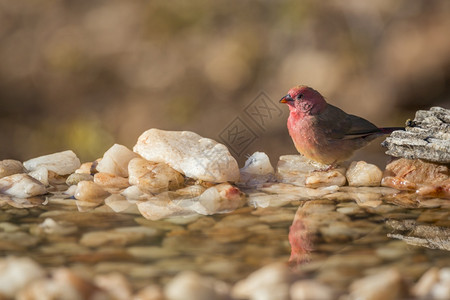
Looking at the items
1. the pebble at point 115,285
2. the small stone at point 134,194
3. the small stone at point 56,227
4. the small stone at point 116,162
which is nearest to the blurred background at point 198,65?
the small stone at point 116,162

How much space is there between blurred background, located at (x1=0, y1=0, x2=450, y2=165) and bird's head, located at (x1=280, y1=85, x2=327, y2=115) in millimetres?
1106

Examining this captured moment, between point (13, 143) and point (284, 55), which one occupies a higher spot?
point (284, 55)

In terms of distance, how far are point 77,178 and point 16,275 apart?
0.89 metres

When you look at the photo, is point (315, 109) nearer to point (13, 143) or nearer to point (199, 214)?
point (199, 214)

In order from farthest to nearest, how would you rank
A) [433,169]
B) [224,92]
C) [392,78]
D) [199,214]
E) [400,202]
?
[224,92] < [392,78] < [433,169] < [400,202] < [199,214]

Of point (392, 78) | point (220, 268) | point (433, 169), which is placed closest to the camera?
point (220, 268)

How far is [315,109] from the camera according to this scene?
1930 mm

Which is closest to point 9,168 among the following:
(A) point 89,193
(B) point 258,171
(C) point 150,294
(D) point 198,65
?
(A) point 89,193

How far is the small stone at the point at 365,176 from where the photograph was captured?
1807mm

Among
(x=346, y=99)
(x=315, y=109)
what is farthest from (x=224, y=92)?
(x=315, y=109)

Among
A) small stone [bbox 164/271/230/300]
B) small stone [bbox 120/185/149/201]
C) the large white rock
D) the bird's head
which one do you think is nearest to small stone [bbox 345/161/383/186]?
the bird's head

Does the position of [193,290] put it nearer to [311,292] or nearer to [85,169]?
[311,292]

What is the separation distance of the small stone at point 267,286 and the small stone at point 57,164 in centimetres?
112

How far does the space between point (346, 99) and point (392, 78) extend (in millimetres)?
266
